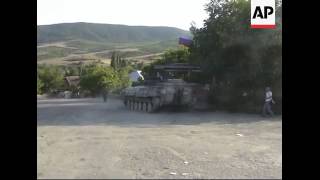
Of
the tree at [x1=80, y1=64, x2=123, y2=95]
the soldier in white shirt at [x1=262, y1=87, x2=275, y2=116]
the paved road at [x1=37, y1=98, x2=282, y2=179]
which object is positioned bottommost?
the paved road at [x1=37, y1=98, x2=282, y2=179]

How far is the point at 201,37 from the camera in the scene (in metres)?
26.2

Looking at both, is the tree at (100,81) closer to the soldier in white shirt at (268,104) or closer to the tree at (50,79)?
the tree at (50,79)

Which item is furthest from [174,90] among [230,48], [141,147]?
[141,147]

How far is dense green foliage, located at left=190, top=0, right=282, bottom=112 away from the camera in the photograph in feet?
75.2

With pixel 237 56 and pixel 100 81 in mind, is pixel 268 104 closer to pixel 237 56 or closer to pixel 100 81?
pixel 237 56

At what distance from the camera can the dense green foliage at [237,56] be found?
22.9 m

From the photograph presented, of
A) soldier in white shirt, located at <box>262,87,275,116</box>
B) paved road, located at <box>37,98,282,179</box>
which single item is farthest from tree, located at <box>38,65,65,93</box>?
paved road, located at <box>37,98,282,179</box>

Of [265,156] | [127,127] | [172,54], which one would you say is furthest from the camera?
[172,54]

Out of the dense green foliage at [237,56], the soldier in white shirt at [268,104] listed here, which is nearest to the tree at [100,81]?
the dense green foliage at [237,56]

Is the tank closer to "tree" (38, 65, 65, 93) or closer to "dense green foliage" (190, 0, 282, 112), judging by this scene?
"dense green foliage" (190, 0, 282, 112)

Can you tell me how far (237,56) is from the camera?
2439cm

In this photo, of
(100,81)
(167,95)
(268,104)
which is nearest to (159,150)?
(268,104)

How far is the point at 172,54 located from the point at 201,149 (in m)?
28.5
